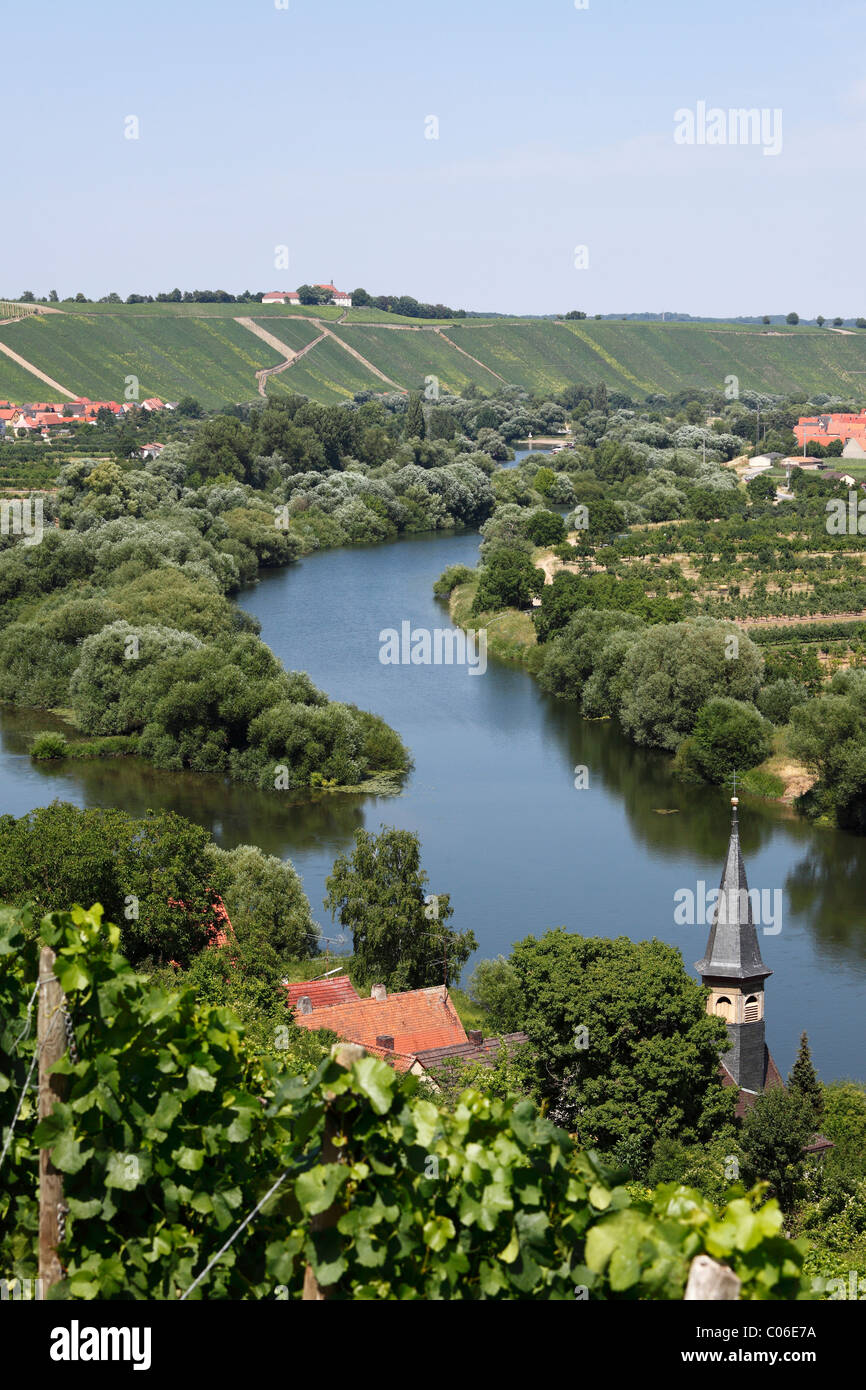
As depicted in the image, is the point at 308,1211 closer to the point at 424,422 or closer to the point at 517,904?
the point at 517,904

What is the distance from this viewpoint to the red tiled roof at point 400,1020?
20438 mm

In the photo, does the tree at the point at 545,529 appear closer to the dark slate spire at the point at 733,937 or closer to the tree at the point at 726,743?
the tree at the point at 726,743

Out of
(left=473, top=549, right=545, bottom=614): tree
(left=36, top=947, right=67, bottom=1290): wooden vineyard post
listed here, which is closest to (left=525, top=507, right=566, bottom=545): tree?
(left=473, top=549, right=545, bottom=614): tree

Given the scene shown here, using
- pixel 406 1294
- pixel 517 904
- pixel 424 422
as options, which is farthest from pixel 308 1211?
pixel 424 422

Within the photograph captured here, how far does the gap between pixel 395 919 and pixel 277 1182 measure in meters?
18.6

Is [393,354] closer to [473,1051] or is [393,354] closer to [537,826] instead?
[537,826]

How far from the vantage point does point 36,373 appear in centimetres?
12262

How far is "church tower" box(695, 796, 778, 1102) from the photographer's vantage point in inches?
806

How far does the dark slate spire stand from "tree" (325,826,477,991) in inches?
197

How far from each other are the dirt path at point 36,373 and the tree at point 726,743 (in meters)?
90.9

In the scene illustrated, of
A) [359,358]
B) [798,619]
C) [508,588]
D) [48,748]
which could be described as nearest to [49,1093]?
[48,748]

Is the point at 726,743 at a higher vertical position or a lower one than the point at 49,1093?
lower

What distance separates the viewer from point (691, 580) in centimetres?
5878
